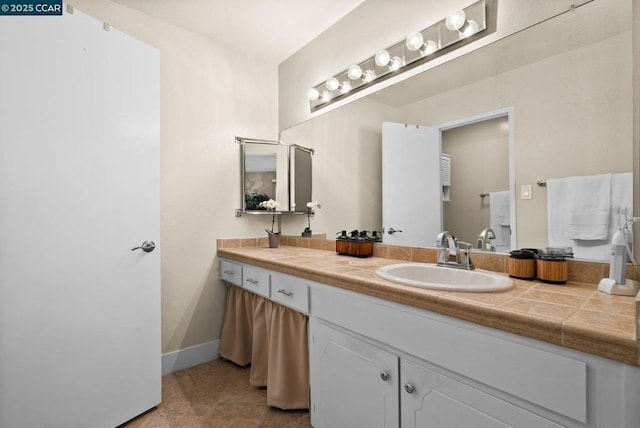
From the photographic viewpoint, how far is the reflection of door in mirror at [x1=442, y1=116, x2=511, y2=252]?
4.31ft

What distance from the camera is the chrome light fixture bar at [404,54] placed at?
144 centimetres

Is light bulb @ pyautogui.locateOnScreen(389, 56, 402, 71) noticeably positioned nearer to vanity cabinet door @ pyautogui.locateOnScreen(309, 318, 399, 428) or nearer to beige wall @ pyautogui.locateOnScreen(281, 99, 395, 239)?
beige wall @ pyautogui.locateOnScreen(281, 99, 395, 239)

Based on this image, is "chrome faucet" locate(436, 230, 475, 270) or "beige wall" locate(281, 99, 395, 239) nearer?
"chrome faucet" locate(436, 230, 475, 270)

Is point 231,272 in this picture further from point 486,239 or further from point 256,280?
point 486,239

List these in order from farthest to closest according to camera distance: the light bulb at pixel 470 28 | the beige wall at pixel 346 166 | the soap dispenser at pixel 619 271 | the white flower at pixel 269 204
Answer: the white flower at pixel 269 204 < the beige wall at pixel 346 166 < the light bulb at pixel 470 28 < the soap dispenser at pixel 619 271

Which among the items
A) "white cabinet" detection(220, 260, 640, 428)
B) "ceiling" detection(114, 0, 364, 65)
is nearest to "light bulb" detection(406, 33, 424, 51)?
"ceiling" detection(114, 0, 364, 65)

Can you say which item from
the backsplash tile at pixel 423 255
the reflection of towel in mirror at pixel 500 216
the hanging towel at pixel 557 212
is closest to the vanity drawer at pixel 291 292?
the backsplash tile at pixel 423 255

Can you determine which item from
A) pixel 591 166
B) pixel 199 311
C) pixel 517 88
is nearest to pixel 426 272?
pixel 591 166

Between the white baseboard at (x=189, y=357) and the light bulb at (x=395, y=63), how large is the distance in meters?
2.29

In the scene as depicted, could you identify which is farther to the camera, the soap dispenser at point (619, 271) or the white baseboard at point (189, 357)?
the white baseboard at point (189, 357)

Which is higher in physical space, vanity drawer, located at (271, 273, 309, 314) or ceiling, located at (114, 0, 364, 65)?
ceiling, located at (114, 0, 364, 65)

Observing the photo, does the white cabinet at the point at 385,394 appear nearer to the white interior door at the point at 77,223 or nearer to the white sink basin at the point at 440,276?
A: the white sink basin at the point at 440,276

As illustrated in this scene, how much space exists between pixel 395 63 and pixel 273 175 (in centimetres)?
124

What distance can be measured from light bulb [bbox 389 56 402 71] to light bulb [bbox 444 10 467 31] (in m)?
0.33
